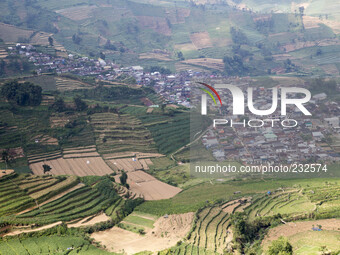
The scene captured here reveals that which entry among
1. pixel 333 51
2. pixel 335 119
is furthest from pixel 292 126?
pixel 333 51

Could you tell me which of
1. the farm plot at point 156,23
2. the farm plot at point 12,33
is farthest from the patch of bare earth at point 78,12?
the farm plot at point 12,33

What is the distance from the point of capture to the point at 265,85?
1945 inches

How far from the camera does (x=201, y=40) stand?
A: 3110 inches

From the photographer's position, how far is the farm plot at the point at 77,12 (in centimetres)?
7825

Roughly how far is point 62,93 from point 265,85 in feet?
76.1

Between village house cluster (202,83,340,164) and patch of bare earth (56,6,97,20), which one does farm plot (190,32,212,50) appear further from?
village house cluster (202,83,340,164)

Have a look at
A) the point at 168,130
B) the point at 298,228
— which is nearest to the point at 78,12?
the point at 168,130

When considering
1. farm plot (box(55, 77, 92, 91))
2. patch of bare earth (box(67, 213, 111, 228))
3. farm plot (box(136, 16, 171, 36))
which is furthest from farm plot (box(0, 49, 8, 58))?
patch of bare earth (box(67, 213, 111, 228))

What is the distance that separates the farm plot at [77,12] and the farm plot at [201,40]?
67.1 feet

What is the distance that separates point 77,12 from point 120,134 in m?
50.3

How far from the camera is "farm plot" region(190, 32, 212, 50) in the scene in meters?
77.1

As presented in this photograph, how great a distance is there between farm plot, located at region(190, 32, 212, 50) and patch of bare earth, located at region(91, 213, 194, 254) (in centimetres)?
5573

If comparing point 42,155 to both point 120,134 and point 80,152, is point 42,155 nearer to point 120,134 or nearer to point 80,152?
point 80,152

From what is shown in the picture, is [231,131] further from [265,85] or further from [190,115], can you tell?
[265,85]
